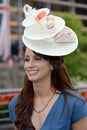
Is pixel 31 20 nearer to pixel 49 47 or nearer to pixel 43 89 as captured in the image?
pixel 49 47

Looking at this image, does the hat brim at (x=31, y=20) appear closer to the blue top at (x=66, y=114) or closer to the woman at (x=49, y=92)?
the woman at (x=49, y=92)

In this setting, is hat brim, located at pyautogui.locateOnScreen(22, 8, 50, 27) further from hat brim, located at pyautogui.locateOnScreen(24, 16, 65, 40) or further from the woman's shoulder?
the woman's shoulder

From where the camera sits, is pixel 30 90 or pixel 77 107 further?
pixel 30 90

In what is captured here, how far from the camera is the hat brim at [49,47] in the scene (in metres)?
2.84

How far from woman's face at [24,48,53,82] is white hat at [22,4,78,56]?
7cm

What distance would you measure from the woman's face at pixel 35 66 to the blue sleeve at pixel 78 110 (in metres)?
0.26

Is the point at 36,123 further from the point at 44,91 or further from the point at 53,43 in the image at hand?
the point at 53,43

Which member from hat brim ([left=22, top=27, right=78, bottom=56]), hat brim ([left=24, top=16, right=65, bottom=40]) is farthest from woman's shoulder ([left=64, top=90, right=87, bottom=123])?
hat brim ([left=24, top=16, right=65, bottom=40])

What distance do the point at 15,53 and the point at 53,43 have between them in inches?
868

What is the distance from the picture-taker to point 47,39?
2871 millimetres

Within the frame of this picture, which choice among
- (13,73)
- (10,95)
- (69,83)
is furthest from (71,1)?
(69,83)

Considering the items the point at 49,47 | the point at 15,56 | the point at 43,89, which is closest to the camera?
the point at 49,47

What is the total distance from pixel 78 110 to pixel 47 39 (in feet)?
1.50

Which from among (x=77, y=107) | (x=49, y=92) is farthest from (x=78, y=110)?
(x=49, y=92)
